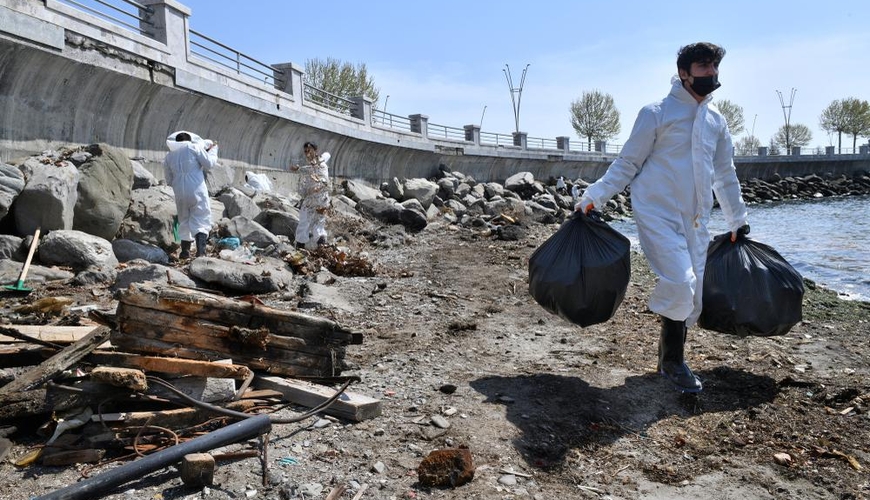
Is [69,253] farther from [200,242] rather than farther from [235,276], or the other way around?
[235,276]

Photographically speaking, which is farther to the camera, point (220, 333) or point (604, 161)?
point (604, 161)

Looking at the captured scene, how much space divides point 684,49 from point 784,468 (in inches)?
88.3

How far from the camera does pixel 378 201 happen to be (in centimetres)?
1456

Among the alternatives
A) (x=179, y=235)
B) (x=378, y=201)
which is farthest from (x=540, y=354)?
(x=378, y=201)

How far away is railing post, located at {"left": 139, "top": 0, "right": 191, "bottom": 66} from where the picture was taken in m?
10.6

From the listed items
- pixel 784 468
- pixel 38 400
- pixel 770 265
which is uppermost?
pixel 770 265

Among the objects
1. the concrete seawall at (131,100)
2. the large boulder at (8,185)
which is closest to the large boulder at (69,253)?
the large boulder at (8,185)

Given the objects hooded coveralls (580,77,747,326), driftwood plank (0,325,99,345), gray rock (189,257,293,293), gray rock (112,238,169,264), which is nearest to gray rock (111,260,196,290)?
gray rock (189,257,293,293)

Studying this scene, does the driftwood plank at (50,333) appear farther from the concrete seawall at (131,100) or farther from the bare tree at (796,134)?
the bare tree at (796,134)

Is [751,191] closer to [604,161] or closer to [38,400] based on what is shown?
[604,161]

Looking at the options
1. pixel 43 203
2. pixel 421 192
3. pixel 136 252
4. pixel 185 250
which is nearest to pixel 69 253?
pixel 43 203

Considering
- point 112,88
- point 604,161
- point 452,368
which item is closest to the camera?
point 452,368

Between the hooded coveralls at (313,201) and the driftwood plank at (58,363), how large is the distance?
600 cm

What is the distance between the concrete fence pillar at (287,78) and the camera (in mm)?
15352
